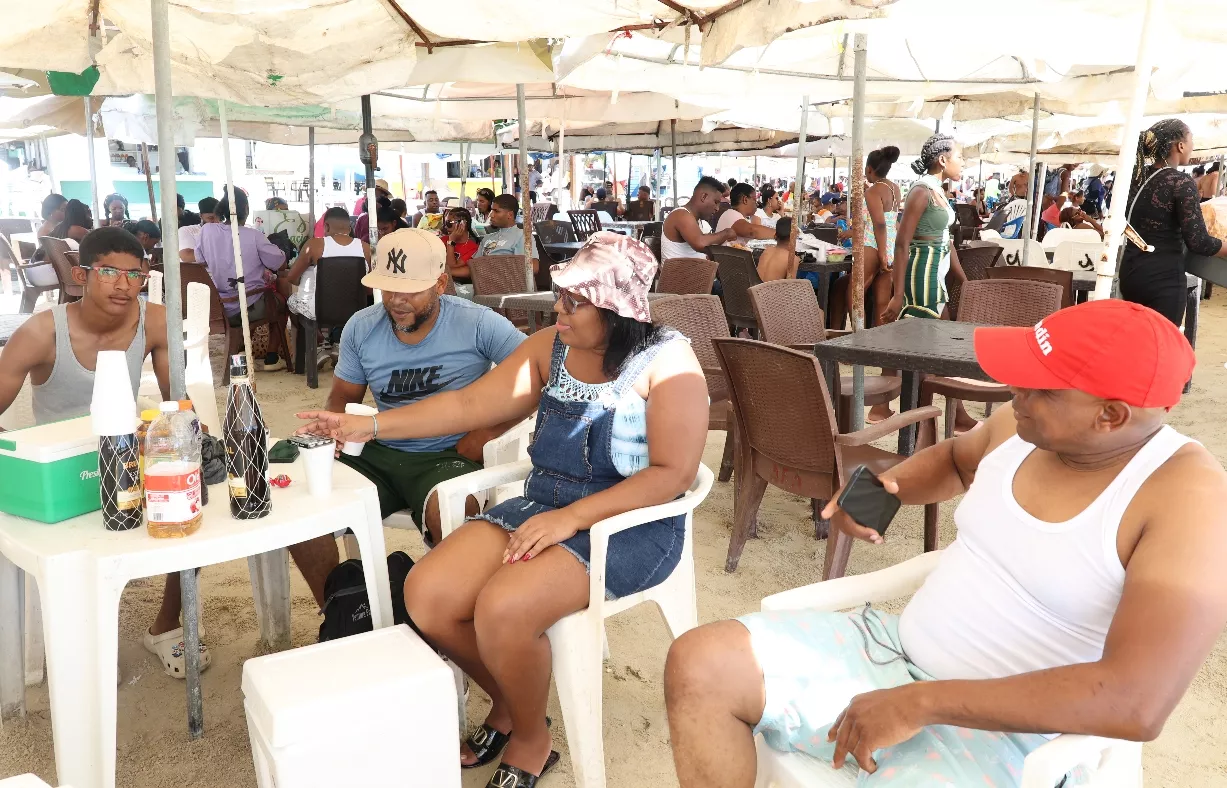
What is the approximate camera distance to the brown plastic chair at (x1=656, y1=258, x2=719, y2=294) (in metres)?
6.60

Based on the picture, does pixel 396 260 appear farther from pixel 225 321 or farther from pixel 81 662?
pixel 225 321

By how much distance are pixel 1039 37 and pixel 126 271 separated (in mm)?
3656

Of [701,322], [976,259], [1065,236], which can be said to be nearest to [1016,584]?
[701,322]

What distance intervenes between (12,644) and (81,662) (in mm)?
880

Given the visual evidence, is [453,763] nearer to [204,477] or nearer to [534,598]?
[534,598]

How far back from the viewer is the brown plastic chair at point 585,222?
14.1 meters

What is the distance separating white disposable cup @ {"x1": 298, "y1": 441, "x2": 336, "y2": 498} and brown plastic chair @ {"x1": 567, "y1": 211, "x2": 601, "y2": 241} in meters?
11.7

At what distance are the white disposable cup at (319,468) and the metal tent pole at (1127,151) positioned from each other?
85.3 inches

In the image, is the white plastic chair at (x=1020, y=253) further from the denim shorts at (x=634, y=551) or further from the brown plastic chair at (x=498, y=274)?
the denim shorts at (x=634, y=551)

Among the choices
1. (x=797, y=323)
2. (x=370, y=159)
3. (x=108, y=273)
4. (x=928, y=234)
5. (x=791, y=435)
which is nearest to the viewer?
(x=108, y=273)

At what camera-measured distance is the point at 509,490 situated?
2992 mm

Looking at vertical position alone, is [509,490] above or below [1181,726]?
above

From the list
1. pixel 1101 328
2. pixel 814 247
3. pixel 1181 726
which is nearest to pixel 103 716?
pixel 1101 328

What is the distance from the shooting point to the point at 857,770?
5.43 ft
